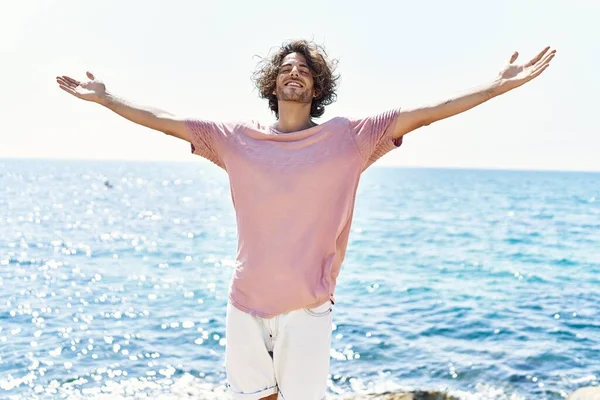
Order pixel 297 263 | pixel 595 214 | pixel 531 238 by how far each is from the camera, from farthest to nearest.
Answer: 1. pixel 595 214
2. pixel 531 238
3. pixel 297 263

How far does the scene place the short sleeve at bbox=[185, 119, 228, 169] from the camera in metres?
4.39

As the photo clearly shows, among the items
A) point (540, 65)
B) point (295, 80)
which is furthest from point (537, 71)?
point (295, 80)

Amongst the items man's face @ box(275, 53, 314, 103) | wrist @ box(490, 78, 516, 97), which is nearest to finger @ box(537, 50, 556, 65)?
wrist @ box(490, 78, 516, 97)

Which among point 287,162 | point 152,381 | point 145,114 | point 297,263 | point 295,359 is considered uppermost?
point 145,114

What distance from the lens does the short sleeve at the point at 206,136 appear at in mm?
4391

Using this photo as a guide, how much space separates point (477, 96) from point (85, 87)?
2660mm

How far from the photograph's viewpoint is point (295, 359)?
4.11 meters

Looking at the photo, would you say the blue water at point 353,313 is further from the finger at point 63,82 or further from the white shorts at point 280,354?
the finger at point 63,82

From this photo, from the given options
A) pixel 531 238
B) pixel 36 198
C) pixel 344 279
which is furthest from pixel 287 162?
pixel 36 198

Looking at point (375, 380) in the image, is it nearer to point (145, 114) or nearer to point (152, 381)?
point (152, 381)

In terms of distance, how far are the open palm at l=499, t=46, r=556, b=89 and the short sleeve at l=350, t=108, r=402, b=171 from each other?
0.70 meters

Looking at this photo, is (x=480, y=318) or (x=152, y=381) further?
(x=480, y=318)

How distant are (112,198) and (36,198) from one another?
796cm

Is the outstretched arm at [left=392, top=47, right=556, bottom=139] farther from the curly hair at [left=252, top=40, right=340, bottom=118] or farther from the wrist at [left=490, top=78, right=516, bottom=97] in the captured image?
the curly hair at [left=252, top=40, right=340, bottom=118]
